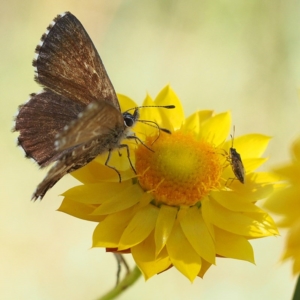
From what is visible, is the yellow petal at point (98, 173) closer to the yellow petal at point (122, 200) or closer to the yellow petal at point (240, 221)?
the yellow petal at point (122, 200)

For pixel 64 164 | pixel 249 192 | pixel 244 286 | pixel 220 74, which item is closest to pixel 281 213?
pixel 249 192

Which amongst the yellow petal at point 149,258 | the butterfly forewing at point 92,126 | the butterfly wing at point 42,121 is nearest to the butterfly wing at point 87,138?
the butterfly forewing at point 92,126

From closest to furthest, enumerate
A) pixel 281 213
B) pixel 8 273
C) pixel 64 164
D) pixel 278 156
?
pixel 64 164 → pixel 281 213 → pixel 8 273 → pixel 278 156

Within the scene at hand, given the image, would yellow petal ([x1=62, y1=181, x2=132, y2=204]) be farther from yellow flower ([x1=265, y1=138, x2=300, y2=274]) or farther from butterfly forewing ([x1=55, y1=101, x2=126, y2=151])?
yellow flower ([x1=265, y1=138, x2=300, y2=274])

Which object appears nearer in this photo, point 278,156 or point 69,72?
point 69,72

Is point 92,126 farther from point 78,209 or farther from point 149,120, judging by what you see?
point 149,120

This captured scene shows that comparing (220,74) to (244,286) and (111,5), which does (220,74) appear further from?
(244,286)

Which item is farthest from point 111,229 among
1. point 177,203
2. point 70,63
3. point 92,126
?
point 70,63
